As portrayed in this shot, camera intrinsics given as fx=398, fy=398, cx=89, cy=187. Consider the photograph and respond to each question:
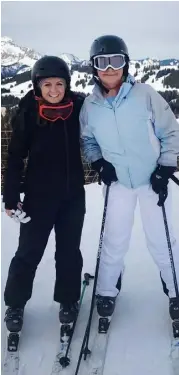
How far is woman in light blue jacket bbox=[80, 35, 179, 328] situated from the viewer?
2047 millimetres

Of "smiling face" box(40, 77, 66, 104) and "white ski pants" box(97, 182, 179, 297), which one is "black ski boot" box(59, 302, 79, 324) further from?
"smiling face" box(40, 77, 66, 104)

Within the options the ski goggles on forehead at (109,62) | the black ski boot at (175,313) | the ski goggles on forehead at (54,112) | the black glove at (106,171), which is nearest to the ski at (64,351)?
the black ski boot at (175,313)

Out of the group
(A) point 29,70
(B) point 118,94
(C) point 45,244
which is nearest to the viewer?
(B) point 118,94

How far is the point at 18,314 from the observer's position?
234 centimetres

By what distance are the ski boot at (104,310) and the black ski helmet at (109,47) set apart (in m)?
1.34

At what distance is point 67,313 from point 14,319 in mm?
310

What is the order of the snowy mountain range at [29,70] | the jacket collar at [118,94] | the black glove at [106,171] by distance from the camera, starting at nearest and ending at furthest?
1. the jacket collar at [118,94]
2. the black glove at [106,171]
3. the snowy mountain range at [29,70]

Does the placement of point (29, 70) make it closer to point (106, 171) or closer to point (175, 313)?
point (106, 171)

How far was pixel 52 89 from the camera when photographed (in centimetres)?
205

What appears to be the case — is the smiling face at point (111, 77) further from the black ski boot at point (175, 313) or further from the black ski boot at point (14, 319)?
the black ski boot at point (14, 319)

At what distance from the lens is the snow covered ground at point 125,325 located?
2.12m

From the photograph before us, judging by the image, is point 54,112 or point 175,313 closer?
point 54,112

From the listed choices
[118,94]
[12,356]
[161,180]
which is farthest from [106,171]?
[12,356]

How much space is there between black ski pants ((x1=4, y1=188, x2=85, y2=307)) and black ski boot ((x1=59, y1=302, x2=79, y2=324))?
0.13 ft
